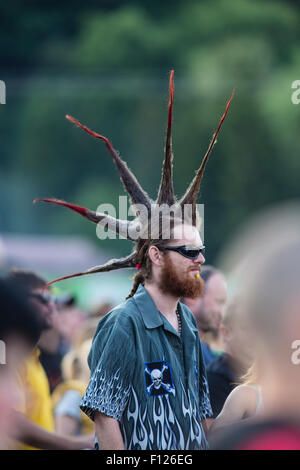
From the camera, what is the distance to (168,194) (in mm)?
3367

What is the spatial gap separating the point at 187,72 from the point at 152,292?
44183 mm

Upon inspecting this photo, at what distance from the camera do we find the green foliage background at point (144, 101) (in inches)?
1565

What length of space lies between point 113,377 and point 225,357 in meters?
1.50

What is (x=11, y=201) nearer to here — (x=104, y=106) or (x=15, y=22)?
(x=104, y=106)

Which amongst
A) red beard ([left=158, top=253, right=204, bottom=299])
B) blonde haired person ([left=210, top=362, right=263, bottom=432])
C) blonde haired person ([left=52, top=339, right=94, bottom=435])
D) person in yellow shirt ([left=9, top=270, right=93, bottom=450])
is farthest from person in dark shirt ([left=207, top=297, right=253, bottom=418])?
blonde haired person ([left=52, top=339, right=94, bottom=435])

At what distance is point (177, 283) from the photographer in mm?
3160

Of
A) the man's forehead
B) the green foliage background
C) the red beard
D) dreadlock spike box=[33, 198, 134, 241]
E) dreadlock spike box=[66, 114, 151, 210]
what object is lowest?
the red beard

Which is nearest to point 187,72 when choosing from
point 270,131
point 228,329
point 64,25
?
point 270,131

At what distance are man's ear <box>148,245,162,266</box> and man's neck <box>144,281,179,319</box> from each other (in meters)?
0.10

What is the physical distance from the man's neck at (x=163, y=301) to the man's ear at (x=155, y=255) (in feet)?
0.33

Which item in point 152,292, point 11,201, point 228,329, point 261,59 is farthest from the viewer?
point 261,59

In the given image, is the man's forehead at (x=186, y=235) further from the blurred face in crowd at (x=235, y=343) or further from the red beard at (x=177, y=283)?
the blurred face in crowd at (x=235, y=343)

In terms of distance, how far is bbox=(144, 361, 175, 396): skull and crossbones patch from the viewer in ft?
9.53

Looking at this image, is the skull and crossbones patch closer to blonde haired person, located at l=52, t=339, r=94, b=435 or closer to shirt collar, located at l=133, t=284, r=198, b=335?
shirt collar, located at l=133, t=284, r=198, b=335
